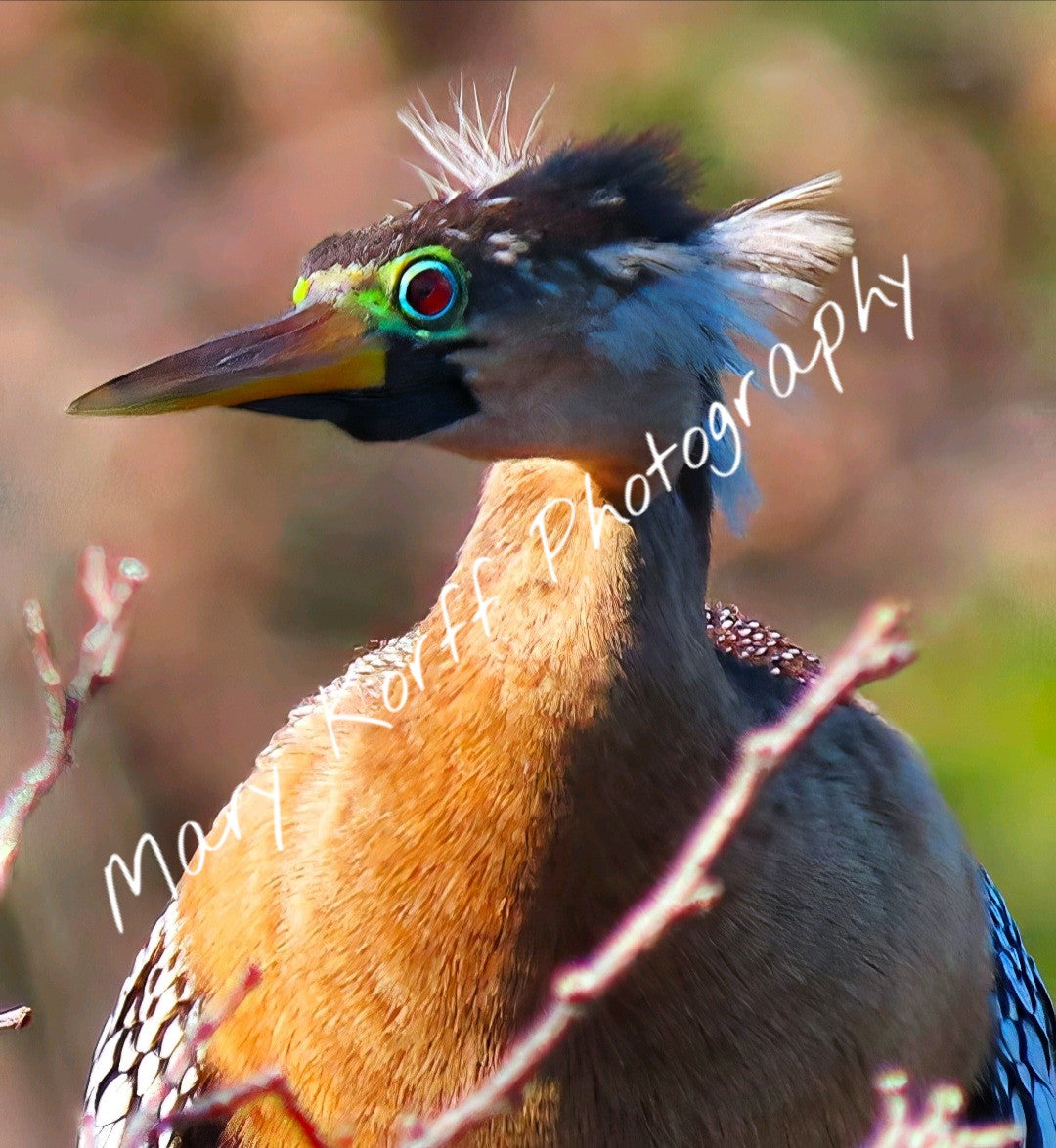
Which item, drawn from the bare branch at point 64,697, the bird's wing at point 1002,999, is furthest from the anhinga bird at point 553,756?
the bare branch at point 64,697

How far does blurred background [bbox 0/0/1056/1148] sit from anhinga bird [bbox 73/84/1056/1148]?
276 millimetres

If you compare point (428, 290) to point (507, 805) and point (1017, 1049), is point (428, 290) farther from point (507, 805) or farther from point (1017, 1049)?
point (1017, 1049)

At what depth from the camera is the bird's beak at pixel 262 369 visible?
719 mm

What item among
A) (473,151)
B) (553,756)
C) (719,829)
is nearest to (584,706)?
(553,756)

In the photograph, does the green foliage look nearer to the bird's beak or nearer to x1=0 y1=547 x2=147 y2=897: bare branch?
the bird's beak

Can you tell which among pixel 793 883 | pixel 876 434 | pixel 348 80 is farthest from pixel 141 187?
pixel 793 883

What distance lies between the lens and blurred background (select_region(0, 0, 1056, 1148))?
1.21 m

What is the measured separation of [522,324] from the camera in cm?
77

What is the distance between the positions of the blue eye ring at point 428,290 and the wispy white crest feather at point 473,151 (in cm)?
7

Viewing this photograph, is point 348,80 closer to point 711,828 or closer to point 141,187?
point 141,187

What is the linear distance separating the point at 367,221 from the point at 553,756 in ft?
2.02

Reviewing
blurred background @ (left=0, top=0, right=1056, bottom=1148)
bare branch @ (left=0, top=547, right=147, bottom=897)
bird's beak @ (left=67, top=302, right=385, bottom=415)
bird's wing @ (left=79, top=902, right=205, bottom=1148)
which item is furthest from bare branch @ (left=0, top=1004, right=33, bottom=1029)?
blurred background @ (left=0, top=0, right=1056, bottom=1148)

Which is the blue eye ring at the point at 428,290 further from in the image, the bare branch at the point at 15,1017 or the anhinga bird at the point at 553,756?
the bare branch at the point at 15,1017

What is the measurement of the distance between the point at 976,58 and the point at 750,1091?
961 mm
